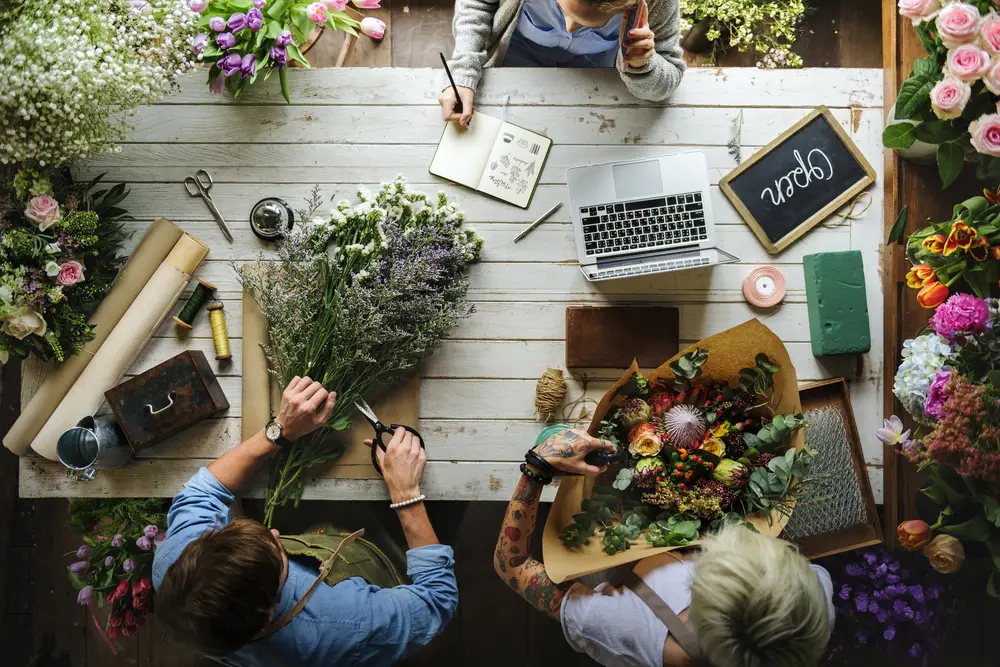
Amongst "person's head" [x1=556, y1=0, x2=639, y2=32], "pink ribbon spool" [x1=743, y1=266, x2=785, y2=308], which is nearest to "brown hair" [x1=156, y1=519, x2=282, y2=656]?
"pink ribbon spool" [x1=743, y1=266, x2=785, y2=308]

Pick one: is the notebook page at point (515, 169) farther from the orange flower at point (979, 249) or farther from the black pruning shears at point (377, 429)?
the orange flower at point (979, 249)

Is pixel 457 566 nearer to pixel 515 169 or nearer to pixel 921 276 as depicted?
pixel 515 169

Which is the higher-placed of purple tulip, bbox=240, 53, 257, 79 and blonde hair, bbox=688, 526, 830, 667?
purple tulip, bbox=240, 53, 257, 79

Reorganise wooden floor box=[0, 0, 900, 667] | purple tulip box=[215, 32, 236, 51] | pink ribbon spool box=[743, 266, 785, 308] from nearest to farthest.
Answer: purple tulip box=[215, 32, 236, 51] → pink ribbon spool box=[743, 266, 785, 308] → wooden floor box=[0, 0, 900, 667]

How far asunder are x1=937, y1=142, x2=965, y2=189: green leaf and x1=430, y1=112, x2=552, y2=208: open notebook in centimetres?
97

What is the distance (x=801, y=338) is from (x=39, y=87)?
200 cm

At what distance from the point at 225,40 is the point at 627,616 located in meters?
1.73

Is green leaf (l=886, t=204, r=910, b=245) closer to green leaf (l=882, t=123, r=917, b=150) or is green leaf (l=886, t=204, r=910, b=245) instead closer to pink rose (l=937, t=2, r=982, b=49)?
green leaf (l=882, t=123, r=917, b=150)

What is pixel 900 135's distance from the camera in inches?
64.9

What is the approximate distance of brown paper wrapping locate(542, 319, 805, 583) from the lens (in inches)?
60.4

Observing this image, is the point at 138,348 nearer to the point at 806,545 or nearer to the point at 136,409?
the point at 136,409

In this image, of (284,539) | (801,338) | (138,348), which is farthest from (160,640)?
(801,338)

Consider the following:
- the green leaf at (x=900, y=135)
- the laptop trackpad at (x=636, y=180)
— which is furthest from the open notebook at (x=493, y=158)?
the green leaf at (x=900, y=135)

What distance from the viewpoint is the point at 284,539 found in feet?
6.06
